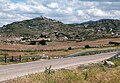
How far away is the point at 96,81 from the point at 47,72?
3.42 m

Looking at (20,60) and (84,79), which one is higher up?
(84,79)

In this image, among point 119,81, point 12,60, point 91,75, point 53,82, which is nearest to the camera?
point 53,82

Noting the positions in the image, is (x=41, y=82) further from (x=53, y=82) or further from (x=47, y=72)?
(x=47, y=72)

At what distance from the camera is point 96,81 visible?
1758 cm

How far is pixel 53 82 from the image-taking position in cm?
1606

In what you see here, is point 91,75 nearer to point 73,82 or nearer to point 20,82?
point 73,82

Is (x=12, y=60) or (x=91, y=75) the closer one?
(x=91, y=75)

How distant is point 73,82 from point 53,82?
1245 mm

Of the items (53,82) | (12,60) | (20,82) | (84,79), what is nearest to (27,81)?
(20,82)

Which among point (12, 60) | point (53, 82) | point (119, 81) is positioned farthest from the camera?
point (12, 60)

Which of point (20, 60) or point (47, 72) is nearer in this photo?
point (47, 72)

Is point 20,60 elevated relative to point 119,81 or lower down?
lower down

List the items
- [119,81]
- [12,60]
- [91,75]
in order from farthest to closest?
1. [12,60]
2. [91,75]
3. [119,81]

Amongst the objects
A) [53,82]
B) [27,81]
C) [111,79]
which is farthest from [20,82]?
[111,79]
